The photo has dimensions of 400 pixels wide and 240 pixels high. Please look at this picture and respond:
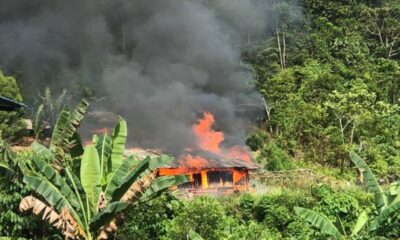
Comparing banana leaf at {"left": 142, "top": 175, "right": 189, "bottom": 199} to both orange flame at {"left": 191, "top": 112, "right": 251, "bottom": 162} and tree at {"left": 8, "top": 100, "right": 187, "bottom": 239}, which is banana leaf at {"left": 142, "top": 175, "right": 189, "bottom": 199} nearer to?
tree at {"left": 8, "top": 100, "right": 187, "bottom": 239}

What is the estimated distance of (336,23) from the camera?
4034 centimetres

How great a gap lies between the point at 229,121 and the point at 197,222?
15.5 meters

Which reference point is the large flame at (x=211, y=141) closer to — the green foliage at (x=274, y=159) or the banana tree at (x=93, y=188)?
the green foliage at (x=274, y=159)

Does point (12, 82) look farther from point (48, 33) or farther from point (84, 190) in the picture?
point (84, 190)

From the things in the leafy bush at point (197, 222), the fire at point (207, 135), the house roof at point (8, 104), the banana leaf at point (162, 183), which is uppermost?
the house roof at point (8, 104)

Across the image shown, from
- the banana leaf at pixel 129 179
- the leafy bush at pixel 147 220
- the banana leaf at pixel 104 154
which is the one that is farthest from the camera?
the leafy bush at pixel 147 220

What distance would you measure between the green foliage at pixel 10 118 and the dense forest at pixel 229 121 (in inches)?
2.6

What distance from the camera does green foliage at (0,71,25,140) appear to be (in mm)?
22328

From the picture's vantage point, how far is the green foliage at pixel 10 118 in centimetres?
2233

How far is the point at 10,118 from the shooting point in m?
23.2

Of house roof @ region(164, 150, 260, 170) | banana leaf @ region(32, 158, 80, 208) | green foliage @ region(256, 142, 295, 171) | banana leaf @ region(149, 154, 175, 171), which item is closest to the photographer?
banana leaf @ region(32, 158, 80, 208)

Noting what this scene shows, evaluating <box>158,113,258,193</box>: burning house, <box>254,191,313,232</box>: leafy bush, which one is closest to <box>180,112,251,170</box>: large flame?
<box>158,113,258,193</box>: burning house

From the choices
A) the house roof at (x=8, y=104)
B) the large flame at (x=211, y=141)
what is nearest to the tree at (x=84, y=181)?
the house roof at (x=8, y=104)

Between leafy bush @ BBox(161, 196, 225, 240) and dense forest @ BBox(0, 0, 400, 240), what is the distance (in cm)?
3
